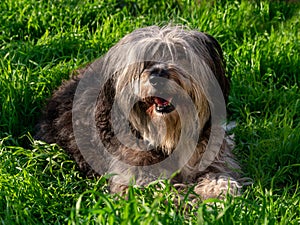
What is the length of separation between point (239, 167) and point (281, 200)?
691 mm

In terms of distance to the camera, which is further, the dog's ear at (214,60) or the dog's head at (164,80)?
the dog's ear at (214,60)

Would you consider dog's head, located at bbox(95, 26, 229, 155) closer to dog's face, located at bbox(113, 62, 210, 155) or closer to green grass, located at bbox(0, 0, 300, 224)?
dog's face, located at bbox(113, 62, 210, 155)

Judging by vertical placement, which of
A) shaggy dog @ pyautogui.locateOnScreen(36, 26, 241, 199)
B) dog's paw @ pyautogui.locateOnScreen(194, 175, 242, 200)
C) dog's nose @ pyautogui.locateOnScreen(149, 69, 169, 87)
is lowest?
dog's paw @ pyautogui.locateOnScreen(194, 175, 242, 200)

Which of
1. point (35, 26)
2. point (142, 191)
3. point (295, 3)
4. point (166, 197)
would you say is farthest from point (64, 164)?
point (295, 3)

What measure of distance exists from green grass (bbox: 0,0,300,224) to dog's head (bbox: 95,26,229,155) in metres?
0.41

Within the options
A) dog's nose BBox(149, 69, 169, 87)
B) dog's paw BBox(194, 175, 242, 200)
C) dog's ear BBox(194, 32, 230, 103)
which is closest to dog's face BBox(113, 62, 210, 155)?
dog's nose BBox(149, 69, 169, 87)

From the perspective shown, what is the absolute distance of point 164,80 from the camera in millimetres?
3746

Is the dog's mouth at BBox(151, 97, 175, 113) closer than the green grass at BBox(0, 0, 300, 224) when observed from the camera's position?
No

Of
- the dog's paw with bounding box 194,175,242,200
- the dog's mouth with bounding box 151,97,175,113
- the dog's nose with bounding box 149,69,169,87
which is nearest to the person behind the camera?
the dog's nose with bounding box 149,69,169,87

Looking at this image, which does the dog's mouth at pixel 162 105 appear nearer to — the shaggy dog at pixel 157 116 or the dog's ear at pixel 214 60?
the shaggy dog at pixel 157 116

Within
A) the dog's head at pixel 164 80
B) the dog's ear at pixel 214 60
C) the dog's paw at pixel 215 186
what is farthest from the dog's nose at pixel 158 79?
the dog's paw at pixel 215 186

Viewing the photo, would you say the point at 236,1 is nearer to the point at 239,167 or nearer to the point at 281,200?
the point at 239,167

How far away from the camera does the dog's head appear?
3803 mm

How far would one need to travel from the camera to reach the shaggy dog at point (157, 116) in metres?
3.87
